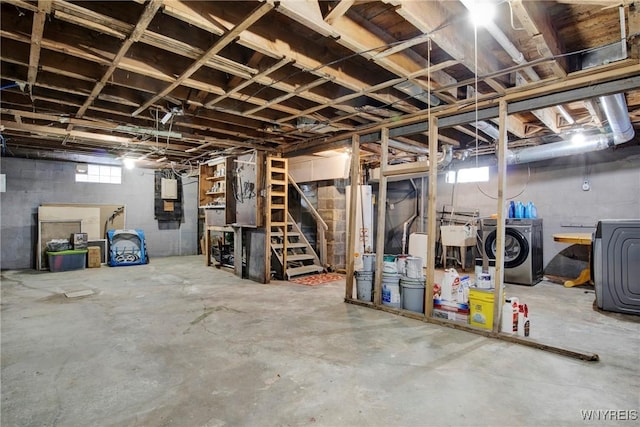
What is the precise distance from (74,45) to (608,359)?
15.1 feet

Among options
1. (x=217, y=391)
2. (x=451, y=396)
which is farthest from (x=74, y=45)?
(x=451, y=396)

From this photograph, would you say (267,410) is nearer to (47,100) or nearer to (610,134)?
(47,100)

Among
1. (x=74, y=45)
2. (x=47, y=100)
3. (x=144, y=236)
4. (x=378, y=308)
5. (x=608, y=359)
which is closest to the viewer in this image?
(x=74, y=45)

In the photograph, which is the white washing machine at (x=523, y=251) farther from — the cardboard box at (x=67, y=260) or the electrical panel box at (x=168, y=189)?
the cardboard box at (x=67, y=260)

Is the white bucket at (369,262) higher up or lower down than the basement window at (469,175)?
lower down

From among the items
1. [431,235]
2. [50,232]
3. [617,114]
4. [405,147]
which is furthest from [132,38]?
[50,232]

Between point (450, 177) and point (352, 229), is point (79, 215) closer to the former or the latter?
point (352, 229)

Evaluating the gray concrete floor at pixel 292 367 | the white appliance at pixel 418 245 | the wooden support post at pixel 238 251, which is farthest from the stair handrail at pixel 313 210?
the gray concrete floor at pixel 292 367

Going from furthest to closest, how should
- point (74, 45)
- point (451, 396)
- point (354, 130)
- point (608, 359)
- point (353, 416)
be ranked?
point (354, 130), point (608, 359), point (74, 45), point (451, 396), point (353, 416)

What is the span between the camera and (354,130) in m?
4.28

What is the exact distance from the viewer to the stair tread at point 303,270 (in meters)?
5.61

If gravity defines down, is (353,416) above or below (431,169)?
below

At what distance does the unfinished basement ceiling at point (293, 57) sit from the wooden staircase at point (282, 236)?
135 centimetres

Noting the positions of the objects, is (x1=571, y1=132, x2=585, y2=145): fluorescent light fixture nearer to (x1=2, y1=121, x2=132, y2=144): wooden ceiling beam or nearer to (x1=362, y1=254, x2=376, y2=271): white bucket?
(x1=362, y1=254, x2=376, y2=271): white bucket
